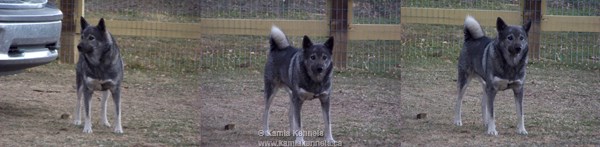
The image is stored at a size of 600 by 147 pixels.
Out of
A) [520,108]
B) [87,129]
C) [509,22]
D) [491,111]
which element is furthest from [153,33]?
[520,108]

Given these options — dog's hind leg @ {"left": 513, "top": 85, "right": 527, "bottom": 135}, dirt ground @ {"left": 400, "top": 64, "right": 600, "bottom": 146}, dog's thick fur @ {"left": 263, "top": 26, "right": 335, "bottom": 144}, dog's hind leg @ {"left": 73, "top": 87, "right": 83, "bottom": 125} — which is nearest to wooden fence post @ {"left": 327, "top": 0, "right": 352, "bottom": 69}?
dog's thick fur @ {"left": 263, "top": 26, "right": 335, "bottom": 144}

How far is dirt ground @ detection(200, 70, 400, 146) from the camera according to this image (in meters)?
7.18

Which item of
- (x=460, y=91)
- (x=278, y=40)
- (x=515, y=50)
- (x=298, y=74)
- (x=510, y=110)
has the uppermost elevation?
(x=278, y=40)

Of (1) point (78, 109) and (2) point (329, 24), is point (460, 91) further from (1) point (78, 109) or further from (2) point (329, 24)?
(1) point (78, 109)

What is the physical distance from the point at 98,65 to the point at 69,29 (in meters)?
3.58

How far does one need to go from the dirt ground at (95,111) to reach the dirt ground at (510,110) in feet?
5.82

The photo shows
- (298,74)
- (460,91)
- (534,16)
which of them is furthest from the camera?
(534,16)

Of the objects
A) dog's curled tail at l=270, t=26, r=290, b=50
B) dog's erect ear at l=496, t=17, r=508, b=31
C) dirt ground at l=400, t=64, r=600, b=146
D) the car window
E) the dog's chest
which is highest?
the car window

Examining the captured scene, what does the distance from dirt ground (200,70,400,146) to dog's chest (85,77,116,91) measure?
68cm

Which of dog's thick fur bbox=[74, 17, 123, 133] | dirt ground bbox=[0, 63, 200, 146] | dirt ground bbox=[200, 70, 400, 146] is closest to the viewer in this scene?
dirt ground bbox=[200, 70, 400, 146]

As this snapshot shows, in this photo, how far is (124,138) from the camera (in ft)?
24.2

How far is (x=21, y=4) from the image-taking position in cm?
729

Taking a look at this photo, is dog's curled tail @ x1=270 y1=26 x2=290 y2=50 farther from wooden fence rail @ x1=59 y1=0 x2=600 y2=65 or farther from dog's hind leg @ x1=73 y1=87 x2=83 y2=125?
dog's hind leg @ x1=73 y1=87 x2=83 y2=125

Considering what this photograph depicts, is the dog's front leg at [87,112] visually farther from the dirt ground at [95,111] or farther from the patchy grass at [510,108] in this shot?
the patchy grass at [510,108]
